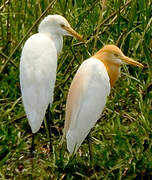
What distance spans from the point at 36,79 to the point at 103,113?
80cm

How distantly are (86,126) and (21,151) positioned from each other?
23.1 inches

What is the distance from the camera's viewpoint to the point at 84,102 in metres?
3.20

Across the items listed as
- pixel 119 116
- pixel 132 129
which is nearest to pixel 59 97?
pixel 119 116

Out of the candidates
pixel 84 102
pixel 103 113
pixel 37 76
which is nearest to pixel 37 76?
pixel 37 76

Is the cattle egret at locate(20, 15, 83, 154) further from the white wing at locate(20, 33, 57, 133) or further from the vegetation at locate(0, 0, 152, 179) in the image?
the vegetation at locate(0, 0, 152, 179)

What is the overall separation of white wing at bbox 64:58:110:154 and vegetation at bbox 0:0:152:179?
0.18 m

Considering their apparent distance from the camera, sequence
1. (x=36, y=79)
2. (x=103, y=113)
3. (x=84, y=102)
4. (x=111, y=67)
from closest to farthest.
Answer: (x=84, y=102) < (x=36, y=79) < (x=111, y=67) < (x=103, y=113)

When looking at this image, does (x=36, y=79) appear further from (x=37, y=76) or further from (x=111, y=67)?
(x=111, y=67)

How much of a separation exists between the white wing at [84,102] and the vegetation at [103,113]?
178mm

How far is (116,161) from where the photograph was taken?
329cm

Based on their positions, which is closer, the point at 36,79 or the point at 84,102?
the point at 84,102

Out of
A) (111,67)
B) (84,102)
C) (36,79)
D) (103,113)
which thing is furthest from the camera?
(103,113)

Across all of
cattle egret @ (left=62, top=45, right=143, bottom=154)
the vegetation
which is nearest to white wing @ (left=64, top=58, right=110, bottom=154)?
cattle egret @ (left=62, top=45, right=143, bottom=154)

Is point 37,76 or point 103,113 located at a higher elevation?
point 37,76
